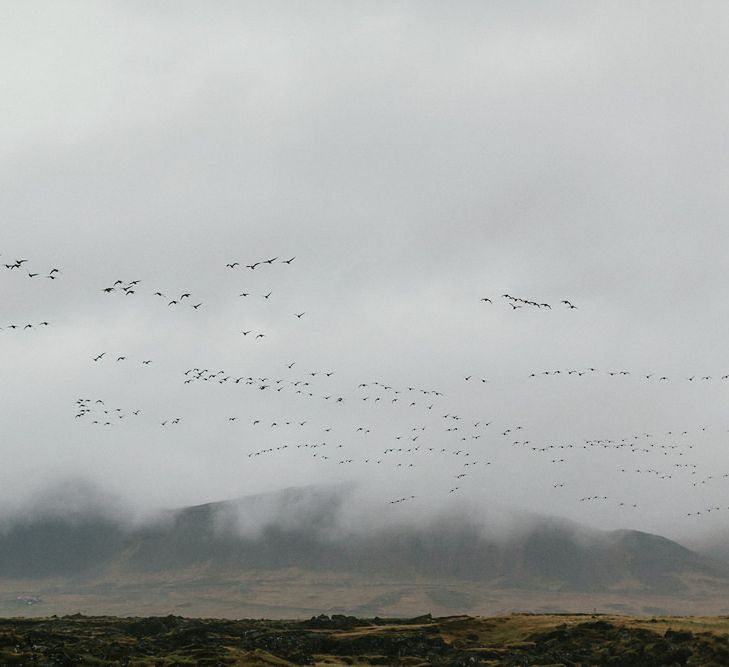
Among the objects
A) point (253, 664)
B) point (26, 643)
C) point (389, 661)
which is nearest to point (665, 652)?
point (389, 661)

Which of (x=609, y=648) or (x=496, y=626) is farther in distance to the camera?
(x=496, y=626)

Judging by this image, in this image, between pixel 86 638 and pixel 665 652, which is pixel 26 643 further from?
pixel 665 652

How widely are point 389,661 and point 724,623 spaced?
49.6 metres

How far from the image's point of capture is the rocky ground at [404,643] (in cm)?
9081

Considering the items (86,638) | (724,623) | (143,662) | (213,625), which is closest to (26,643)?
(143,662)

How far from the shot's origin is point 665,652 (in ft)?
320

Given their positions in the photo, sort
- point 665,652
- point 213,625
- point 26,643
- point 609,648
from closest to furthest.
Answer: point 26,643, point 665,652, point 609,648, point 213,625

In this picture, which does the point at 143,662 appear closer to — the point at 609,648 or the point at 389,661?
the point at 389,661

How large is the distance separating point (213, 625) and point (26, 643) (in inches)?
2154

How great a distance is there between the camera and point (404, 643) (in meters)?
114

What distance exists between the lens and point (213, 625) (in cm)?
14138

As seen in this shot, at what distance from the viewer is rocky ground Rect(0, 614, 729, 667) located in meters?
90.8

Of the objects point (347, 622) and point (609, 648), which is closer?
point (609, 648)

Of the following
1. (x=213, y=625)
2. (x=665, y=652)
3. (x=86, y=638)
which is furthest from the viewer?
(x=213, y=625)
